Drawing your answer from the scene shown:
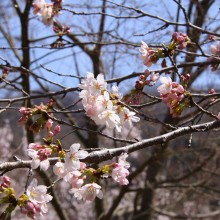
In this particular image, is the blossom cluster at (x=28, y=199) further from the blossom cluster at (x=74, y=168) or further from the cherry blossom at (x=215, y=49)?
the cherry blossom at (x=215, y=49)

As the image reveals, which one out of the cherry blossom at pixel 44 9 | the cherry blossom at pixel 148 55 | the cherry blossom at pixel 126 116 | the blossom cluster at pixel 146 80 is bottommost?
the cherry blossom at pixel 126 116

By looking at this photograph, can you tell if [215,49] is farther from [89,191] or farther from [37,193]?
[37,193]

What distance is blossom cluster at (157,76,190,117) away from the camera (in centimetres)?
229

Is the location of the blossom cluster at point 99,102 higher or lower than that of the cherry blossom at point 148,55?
lower

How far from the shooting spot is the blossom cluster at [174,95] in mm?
2289

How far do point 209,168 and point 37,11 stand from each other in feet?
14.1

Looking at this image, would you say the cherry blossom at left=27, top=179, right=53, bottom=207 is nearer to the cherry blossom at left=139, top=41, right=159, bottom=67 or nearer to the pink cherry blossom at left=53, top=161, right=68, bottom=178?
the pink cherry blossom at left=53, top=161, right=68, bottom=178

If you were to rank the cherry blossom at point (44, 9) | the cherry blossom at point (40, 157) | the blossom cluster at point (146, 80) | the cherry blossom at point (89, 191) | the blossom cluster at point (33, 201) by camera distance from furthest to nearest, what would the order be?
the cherry blossom at point (44, 9) → the blossom cluster at point (146, 80) → the cherry blossom at point (89, 191) → the cherry blossom at point (40, 157) → the blossom cluster at point (33, 201)

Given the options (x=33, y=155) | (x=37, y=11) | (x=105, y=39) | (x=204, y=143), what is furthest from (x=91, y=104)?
(x=204, y=143)

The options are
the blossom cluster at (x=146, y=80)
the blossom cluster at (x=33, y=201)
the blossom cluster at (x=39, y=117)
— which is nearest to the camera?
the blossom cluster at (x=33, y=201)

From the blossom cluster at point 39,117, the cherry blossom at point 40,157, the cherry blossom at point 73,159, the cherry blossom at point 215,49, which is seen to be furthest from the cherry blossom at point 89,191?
the cherry blossom at point 215,49

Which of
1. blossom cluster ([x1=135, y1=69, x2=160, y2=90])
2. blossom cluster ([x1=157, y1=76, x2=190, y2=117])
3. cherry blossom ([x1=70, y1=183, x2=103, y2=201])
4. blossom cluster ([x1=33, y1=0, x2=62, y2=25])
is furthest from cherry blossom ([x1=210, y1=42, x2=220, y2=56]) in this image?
cherry blossom ([x1=70, y1=183, x2=103, y2=201])

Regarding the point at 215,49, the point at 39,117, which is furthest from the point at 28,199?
the point at 215,49

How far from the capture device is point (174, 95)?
7.48ft
